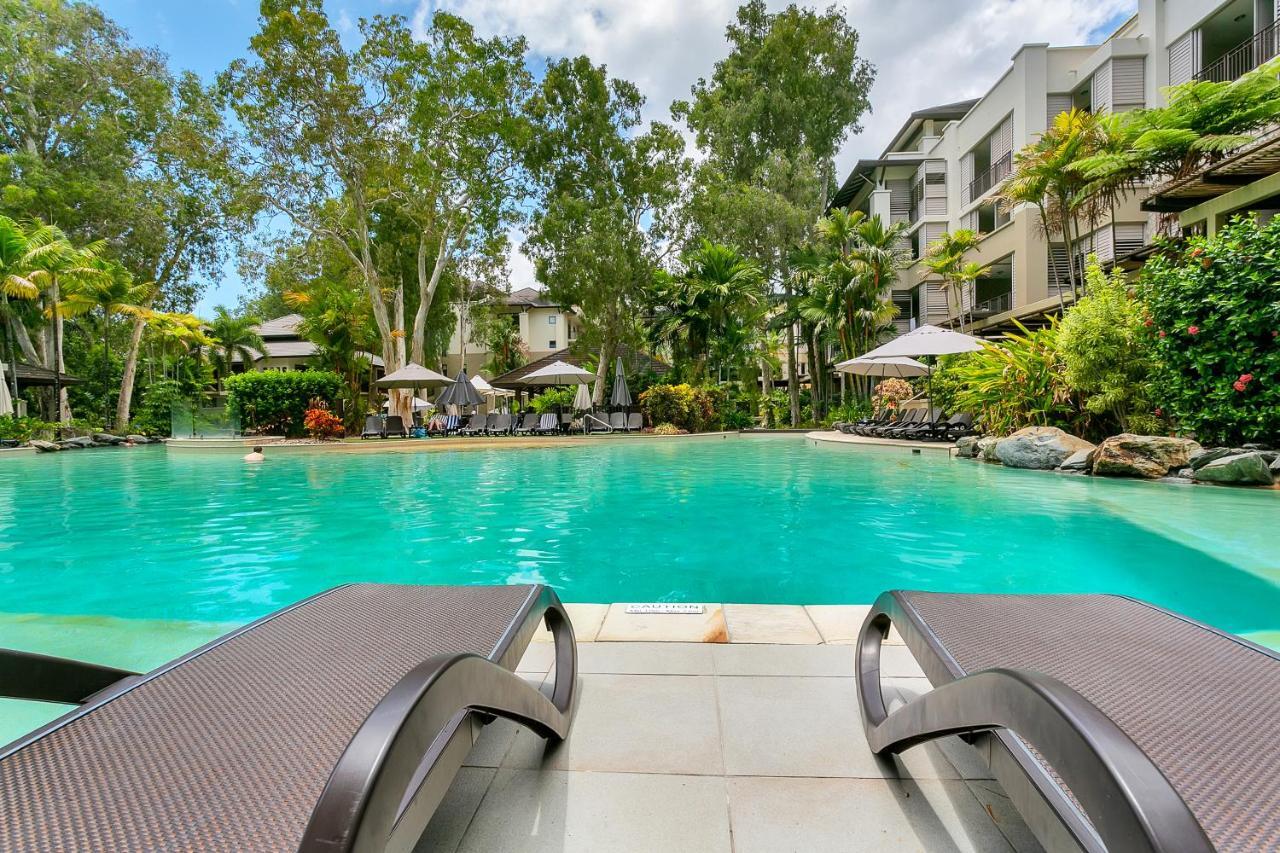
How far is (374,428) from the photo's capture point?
2105 cm

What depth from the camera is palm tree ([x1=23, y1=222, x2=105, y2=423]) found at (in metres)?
18.3

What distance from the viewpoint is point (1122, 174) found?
13.4 m

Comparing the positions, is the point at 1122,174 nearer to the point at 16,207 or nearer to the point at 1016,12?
the point at 1016,12

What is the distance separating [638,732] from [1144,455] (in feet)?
32.6

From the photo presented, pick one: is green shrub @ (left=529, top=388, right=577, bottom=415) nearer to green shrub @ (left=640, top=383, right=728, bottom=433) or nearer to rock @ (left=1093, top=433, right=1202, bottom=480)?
green shrub @ (left=640, top=383, right=728, bottom=433)

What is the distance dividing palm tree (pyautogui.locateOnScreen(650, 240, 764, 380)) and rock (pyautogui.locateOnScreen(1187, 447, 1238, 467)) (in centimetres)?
1591

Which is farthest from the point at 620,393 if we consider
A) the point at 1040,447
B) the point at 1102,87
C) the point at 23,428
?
the point at 23,428

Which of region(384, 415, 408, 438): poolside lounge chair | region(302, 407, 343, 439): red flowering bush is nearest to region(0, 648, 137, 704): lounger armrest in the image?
region(302, 407, 343, 439): red flowering bush

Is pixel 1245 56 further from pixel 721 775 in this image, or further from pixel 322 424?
pixel 322 424

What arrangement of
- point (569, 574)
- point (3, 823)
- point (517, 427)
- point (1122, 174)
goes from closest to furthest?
1. point (3, 823)
2. point (569, 574)
3. point (1122, 174)
4. point (517, 427)

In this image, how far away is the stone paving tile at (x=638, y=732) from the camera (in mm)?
1731

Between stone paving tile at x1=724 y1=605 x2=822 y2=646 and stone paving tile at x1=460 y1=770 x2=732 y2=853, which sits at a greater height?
stone paving tile at x1=460 y1=770 x2=732 y2=853

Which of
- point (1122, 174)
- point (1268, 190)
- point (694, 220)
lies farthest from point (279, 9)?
point (1268, 190)

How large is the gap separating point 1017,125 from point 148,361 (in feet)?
124
